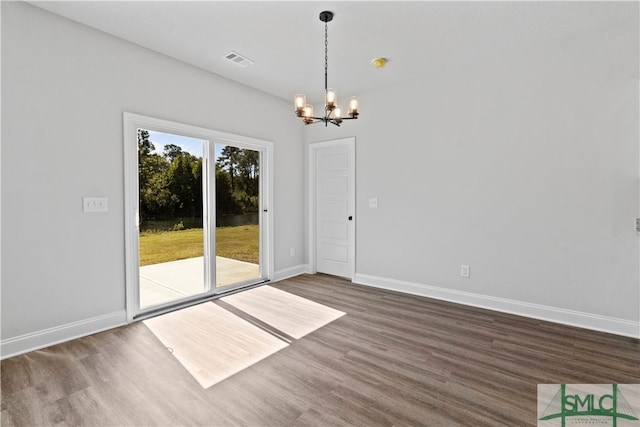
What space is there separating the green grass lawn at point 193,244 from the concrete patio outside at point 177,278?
0.08 meters

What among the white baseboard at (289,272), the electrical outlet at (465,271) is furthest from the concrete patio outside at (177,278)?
the electrical outlet at (465,271)

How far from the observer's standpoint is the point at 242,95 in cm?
424

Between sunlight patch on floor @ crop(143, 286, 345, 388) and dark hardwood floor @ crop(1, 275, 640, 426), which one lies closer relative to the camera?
dark hardwood floor @ crop(1, 275, 640, 426)

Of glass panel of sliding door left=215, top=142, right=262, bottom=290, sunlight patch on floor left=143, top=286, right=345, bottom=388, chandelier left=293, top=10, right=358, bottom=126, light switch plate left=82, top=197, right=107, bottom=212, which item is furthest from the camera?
glass panel of sliding door left=215, top=142, right=262, bottom=290

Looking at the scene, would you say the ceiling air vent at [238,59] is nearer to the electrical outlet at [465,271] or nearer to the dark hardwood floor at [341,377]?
the dark hardwood floor at [341,377]

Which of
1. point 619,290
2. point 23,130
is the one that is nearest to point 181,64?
point 23,130

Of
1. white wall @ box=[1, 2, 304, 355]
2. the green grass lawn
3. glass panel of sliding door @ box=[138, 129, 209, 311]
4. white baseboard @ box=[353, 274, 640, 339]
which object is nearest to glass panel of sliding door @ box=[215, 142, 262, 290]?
the green grass lawn

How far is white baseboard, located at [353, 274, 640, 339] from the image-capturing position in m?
2.89

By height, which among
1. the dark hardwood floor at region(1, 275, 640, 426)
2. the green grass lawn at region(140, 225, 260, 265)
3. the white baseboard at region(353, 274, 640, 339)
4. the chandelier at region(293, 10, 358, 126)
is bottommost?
the dark hardwood floor at region(1, 275, 640, 426)

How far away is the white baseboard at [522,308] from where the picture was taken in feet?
9.48

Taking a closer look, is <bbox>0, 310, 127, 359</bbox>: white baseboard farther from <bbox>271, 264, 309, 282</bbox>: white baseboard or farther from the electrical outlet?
the electrical outlet

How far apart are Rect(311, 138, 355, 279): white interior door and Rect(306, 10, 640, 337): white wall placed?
37 cm

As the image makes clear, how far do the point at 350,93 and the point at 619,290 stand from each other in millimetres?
3922

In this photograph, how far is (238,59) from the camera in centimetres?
348
